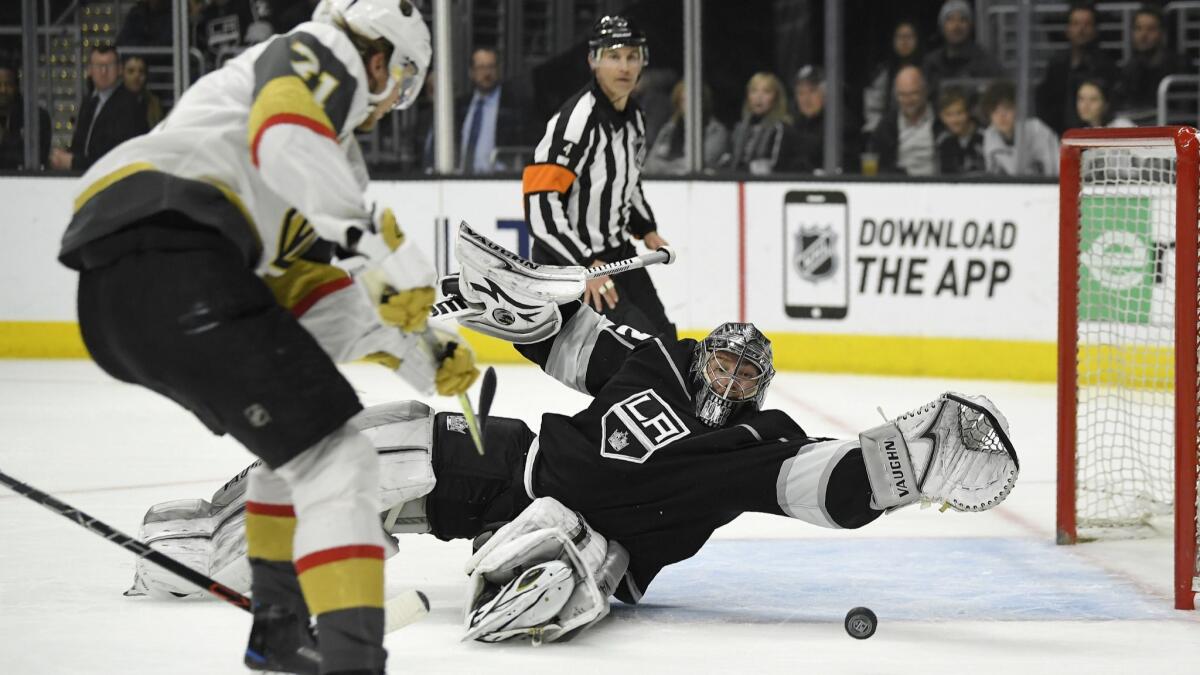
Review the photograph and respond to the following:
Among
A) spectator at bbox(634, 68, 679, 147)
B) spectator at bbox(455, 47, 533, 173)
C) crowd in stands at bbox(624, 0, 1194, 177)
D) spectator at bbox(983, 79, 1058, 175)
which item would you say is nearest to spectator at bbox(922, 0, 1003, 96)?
crowd in stands at bbox(624, 0, 1194, 177)

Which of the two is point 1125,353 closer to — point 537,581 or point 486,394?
point 537,581

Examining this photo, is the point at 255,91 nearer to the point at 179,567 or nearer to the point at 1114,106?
the point at 179,567

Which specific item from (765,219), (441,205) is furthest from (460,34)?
(765,219)

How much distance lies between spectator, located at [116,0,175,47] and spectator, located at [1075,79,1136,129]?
398 centimetres

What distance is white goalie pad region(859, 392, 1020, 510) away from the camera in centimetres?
308

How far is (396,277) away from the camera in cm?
230

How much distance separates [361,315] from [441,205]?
495 cm

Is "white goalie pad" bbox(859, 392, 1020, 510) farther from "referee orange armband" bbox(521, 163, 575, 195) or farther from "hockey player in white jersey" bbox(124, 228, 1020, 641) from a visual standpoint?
"referee orange armband" bbox(521, 163, 575, 195)

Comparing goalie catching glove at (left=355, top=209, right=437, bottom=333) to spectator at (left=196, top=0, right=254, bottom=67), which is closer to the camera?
goalie catching glove at (left=355, top=209, right=437, bottom=333)

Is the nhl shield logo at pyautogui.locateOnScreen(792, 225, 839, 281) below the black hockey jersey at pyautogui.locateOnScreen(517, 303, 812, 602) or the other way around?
the other way around

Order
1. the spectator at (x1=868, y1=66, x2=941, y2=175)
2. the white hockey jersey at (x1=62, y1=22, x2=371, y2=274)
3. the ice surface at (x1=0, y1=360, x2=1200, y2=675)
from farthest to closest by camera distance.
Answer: the spectator at (x1=868, y1=66, x2=941, y2=175) → the ice surface at (x1=0, y1=360, x2=1200, y2=675) → the white hockey jersey at (x1=62, y1=22, x2=371, y2=274)

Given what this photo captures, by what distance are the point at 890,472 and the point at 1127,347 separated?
2.30 metres

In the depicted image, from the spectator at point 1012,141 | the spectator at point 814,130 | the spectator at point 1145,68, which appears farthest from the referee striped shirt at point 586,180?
the spectator at point 1145,68

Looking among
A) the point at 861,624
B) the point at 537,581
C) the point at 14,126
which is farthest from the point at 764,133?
the point at 537,581
